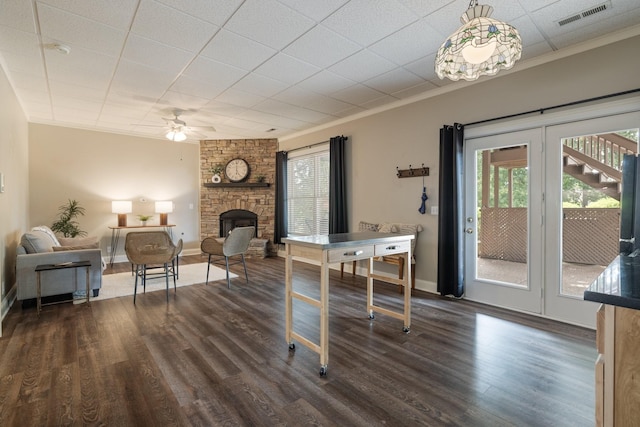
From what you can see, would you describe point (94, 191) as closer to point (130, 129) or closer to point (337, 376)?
point (130, 129)

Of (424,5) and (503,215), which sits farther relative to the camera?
(503,215)

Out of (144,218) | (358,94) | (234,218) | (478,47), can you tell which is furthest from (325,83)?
(144,218)

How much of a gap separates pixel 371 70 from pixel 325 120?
2224 mm

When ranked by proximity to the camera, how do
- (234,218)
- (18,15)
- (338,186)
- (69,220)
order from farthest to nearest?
1. (234,218)
2. (69,220)
3. (338,186)
4. (18,15)

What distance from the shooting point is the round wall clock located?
740cm

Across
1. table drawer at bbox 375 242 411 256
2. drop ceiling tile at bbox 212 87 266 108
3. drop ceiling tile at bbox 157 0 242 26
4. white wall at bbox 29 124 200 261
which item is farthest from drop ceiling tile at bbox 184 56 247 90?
white wall at bbox 29 124 200 261

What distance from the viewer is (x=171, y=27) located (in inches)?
107

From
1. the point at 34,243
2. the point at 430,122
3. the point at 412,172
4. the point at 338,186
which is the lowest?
the point at 34,243

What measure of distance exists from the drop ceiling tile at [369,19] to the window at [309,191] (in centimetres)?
326

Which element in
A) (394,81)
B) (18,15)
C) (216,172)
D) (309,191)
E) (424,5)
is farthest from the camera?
(216,172)

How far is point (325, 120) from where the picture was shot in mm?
5762

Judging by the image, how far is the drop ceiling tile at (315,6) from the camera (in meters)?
2.40

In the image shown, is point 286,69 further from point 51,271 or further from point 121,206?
point 121,206

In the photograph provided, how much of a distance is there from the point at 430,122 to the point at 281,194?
12.6ft
